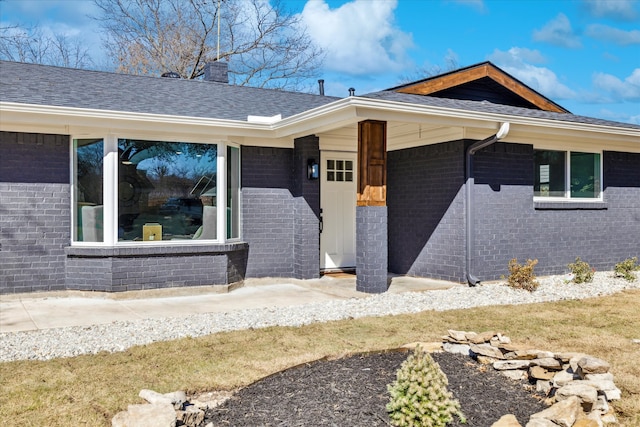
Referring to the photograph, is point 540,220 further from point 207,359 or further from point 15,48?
point 15,48

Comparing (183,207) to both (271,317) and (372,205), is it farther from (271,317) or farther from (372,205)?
(372,205)

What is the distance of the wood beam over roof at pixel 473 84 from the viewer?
33.3 ft

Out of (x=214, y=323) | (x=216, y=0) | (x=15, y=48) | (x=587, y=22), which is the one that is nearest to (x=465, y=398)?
(x=214, y=323)

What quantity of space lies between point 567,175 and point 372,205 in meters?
4.29

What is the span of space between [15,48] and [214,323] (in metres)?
21.7

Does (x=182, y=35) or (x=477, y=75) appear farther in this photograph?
(x=182, y=35)

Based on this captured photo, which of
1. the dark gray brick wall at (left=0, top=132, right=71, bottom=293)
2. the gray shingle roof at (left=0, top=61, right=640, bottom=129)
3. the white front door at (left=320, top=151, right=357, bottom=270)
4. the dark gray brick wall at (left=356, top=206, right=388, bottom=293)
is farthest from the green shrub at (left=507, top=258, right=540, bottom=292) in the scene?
the dark gray brick wall at (left=0, top=132, right=71, bottom=293)

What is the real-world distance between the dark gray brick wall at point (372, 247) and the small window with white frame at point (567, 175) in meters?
3.36

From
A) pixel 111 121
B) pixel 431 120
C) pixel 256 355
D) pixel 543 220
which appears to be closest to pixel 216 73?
pixel 111 121

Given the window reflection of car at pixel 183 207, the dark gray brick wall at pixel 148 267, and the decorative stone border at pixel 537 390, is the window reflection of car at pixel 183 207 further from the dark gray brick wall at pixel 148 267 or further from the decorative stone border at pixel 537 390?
the decorative stone border at pixel 537 390

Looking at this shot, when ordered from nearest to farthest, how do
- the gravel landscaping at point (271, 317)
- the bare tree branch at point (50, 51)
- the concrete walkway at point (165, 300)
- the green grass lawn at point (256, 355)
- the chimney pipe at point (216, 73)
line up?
1. the green grass lawn at point (256, 355)
2. the gravel landscaping at point (271, 317)
3. the concrete walkway at point (165, 300)
4. the chimney pipe at point (216, 73)
5. the bare tree branch at point (50, 51)

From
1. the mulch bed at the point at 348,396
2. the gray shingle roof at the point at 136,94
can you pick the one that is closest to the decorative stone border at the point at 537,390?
the mulch bed at the point at 348,396

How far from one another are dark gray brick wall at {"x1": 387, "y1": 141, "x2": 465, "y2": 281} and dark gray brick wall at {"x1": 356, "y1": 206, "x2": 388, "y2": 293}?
5.21 feet

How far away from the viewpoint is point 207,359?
4684 mm
